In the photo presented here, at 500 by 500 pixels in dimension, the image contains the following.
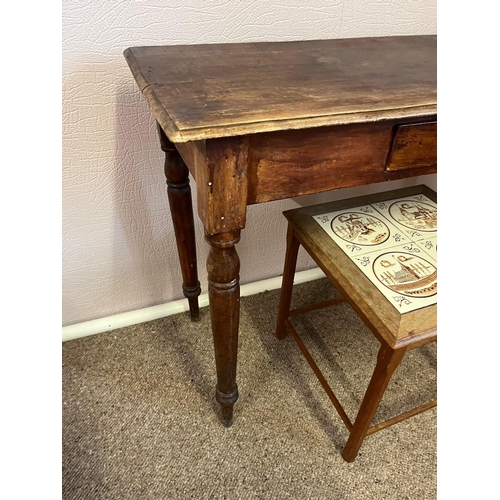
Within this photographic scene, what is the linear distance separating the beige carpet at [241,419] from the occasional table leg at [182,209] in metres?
0.17

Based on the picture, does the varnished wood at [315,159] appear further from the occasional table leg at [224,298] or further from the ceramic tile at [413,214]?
the ceramic tile at [413,214]

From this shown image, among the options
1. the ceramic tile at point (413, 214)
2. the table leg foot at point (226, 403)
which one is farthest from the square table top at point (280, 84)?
the table leg foot at point (226, 403)

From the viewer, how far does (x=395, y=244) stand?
0.83m

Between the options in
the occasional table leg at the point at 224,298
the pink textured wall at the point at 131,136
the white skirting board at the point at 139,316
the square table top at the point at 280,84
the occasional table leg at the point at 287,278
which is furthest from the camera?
the white skirting board at the point at 139,316

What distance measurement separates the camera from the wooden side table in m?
0.57

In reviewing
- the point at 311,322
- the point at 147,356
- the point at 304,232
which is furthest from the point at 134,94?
the point at 311,322

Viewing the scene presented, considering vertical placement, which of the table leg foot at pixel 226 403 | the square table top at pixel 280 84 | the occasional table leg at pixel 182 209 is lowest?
the table leg foot at pixel 226 403

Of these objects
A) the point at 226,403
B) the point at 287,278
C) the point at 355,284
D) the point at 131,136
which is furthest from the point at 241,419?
the point at 131,136

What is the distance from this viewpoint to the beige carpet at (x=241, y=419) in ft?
2.87

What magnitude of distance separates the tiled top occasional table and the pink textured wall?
9.9 inches

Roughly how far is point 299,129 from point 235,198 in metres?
0.12


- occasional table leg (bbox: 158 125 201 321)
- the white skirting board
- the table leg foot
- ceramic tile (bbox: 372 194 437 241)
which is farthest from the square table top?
the white skirting board

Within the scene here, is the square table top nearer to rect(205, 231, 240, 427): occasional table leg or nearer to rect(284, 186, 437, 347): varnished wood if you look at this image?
rect(205, 231, 240, 427): occasional table leg

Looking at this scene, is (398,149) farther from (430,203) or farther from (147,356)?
(147,356)
